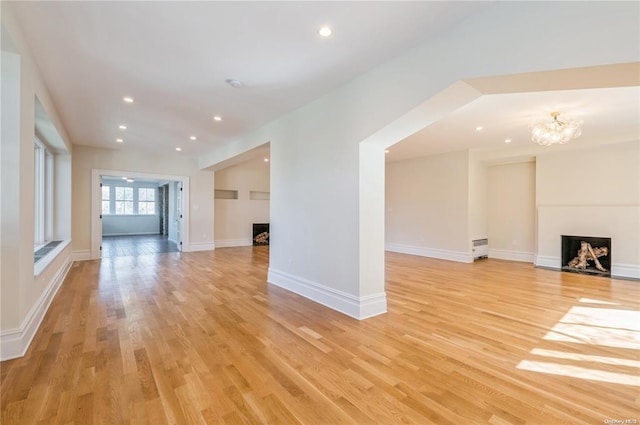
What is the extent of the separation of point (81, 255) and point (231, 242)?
3.64 m

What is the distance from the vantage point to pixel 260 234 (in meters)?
9.31

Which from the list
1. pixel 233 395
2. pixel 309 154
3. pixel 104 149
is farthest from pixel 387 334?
pixel 104 149

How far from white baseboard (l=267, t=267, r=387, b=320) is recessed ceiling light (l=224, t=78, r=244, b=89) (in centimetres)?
260

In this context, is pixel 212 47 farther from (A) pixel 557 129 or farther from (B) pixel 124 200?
(B) pixel 124 200

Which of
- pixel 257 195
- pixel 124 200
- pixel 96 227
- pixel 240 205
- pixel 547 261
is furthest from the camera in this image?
pixel 124 200

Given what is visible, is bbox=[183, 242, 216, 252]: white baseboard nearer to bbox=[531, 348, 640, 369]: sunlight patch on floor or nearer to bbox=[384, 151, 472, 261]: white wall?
bbox=[384, 151, 472, 261]: white wall

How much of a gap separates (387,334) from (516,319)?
155 cm

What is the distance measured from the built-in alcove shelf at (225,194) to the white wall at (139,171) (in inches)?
21.3

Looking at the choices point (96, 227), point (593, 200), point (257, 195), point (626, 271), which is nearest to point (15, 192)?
point (96, 227)

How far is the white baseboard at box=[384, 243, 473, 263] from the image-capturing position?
671 cm

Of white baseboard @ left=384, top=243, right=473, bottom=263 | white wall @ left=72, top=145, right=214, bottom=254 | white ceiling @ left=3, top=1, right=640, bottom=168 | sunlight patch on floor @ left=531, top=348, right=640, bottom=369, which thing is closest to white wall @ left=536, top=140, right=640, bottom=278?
white ceiling @ left=3, top=1, right=640, bottom=168

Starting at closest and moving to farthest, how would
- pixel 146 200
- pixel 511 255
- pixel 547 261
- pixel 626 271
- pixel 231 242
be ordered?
pixel 626 271 < pixel 547 261 < pixel 511 255 < pixel 231 242 < pixel 146 200

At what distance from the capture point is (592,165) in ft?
18.5

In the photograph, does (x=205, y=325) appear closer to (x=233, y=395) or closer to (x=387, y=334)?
(x=233, y=395)
